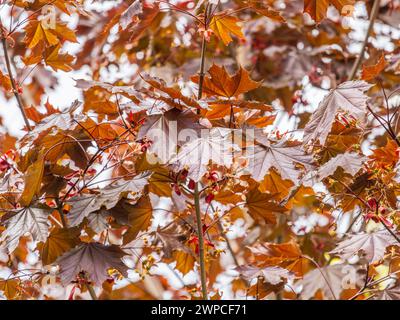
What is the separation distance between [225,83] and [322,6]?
0.39 m

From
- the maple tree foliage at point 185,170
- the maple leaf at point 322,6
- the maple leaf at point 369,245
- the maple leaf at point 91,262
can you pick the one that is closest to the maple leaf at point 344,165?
the maple tree foliage at point 185,170

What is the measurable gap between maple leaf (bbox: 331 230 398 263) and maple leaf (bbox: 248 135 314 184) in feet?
0.69

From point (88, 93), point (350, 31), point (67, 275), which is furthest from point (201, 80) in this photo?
point (350, 31)

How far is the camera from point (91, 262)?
1600mm

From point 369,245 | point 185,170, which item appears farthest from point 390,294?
point 185,170

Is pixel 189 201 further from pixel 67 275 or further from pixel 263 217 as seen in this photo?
pixel 67 275

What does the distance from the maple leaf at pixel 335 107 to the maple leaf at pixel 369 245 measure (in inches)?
9.9

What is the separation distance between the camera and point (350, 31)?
9.78 ft

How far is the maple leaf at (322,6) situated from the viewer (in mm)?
1737

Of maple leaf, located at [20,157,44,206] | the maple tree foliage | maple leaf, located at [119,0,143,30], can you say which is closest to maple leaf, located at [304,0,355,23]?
the maple tree foliage

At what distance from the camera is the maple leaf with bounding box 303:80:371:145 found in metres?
1.56

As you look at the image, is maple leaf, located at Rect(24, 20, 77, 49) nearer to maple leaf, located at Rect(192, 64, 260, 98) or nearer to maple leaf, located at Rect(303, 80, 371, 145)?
maple leaf, located at Rect(192, 64, 260, 98)

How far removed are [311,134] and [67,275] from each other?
2.20ft

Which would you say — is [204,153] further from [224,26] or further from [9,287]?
[9,287]
